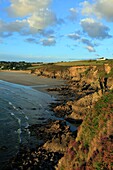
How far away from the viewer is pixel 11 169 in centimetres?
2773

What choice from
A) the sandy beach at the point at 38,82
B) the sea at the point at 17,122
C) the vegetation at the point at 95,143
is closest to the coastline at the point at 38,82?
the sandy beach at the point at 38,82

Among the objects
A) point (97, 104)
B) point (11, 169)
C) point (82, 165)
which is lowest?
point (11, 169)

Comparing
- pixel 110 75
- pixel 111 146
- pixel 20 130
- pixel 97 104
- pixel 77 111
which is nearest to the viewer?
pixel 111 146

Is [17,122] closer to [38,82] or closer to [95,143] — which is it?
[95,143]

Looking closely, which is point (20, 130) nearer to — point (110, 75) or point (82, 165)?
point (82, 165)

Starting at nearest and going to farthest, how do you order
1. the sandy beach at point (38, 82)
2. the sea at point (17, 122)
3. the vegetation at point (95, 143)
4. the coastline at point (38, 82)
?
the vegetation at point (95, 143) → the sea at point (17, 122) → the coastline at point (38, 82) → the sandy beach at point (38, 82)

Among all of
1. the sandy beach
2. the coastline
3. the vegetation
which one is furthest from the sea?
the sandy beach

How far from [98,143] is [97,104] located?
6999mm

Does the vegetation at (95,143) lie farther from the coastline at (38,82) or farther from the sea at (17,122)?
the coastline at (38,82)

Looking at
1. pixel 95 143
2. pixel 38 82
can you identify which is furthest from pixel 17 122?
pixel 38 82

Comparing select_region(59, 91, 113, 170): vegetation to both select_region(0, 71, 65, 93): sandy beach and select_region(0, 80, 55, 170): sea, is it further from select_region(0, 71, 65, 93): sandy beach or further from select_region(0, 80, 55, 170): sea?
select_region(0, 71, 65, 93): sandy beach

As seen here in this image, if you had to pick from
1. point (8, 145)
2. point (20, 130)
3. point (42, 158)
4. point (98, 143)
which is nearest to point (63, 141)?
point (42, 158)

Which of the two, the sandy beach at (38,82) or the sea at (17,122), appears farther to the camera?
the sandy beach at (38,82)

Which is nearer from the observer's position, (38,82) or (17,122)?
(17,122)
